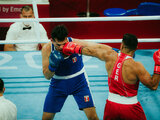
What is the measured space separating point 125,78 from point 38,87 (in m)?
1.47

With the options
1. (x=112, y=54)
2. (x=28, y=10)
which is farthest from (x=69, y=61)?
(x=28, y=10)

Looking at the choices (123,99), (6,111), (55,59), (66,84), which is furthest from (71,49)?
(6,111)

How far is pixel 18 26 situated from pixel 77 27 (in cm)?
180

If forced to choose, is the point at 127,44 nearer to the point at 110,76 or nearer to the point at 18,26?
the point at 110,76

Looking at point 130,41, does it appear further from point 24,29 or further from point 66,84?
point 24,29

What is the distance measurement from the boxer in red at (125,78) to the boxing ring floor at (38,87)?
539 mm

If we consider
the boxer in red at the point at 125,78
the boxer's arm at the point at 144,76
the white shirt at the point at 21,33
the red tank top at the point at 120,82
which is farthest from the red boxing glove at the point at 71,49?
the white shirt at the point at 21,33

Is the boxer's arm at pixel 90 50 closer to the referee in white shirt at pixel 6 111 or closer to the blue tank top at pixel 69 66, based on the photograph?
the blue tank top at pixel 69 66

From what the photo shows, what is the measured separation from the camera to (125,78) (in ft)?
5.49

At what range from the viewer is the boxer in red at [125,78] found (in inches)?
65.4

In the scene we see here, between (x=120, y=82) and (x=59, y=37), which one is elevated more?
(x=59, y=37)

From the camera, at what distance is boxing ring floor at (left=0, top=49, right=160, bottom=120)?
230 centimetres

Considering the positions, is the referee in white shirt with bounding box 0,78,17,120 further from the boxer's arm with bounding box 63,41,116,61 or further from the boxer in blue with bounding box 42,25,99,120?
the boxer's arm with bounding box 63,41,116,61

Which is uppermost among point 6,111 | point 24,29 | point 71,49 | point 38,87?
point 71,49
